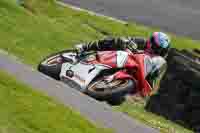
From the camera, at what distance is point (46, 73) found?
41.6ft

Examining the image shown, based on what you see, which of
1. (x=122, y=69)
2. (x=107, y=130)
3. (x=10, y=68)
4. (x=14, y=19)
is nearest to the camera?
(x=107, y=130)

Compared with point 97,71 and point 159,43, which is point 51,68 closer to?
point 97,71

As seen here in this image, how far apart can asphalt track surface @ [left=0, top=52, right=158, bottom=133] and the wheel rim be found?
119cm

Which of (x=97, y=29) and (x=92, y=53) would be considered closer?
(x=92, y=53)

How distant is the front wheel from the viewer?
1171 cm

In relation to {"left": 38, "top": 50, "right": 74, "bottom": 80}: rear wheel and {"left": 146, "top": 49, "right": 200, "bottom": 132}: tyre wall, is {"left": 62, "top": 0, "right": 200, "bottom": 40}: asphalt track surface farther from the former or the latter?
{"left": 146, "top": 49, "right": 200, "bottom": 132}: tyre wall

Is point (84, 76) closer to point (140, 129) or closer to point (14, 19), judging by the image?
point (140, 129)

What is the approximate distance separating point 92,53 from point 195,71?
97.7 inches

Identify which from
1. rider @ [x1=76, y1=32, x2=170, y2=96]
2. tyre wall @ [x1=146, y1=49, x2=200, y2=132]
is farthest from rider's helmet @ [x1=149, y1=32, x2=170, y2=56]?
tyre wall @ [x1=146, y1=49, x2=200, y2=132]

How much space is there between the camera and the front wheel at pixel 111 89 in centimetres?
1171

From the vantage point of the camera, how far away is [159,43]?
12.9m

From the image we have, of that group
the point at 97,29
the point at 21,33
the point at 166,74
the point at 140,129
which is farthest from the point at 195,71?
the point at 97,29

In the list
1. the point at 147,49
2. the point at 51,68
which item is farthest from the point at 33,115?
the point at 147,49

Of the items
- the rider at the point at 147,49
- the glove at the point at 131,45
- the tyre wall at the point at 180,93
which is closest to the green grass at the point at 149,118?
the tyre wall at the point at 180,93
